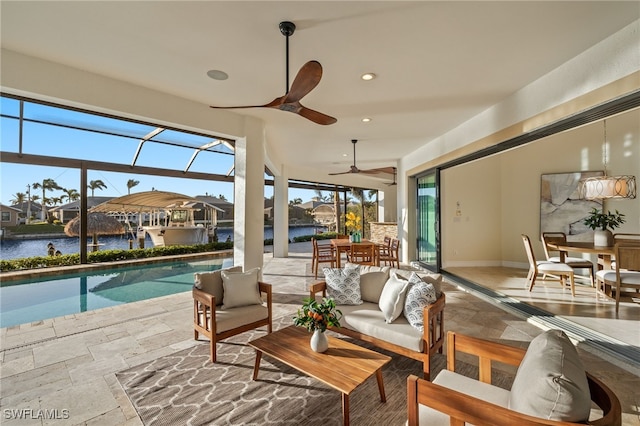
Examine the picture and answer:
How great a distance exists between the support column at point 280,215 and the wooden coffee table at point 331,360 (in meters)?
6.58

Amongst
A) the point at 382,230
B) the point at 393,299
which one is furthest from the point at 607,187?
the point at 382,230

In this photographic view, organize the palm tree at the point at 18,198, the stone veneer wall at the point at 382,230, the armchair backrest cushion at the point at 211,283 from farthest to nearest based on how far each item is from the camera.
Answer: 1. the stone veneer wall at the point at 382,230
2. the palm tree at the point at 18,198
3. the armchair backrest cushion at the point at 211,283

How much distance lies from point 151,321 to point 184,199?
19.5 ft

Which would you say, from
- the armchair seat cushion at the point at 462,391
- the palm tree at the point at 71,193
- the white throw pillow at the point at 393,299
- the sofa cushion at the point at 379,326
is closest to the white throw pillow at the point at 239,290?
the sofa cushion at the point at 379,326

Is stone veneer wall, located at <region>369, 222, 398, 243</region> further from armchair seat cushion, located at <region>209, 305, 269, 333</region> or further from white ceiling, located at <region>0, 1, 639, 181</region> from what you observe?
armchair seat cushion, located at <region>209, 305, 269, 333</region>

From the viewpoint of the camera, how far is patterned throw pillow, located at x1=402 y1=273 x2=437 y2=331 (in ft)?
8.52

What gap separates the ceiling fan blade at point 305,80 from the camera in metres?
2.24

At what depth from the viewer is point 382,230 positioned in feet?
34.1

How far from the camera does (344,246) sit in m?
6.12

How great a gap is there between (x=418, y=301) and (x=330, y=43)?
2556mm

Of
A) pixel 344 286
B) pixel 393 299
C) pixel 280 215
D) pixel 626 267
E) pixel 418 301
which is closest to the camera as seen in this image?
pixel 418 301

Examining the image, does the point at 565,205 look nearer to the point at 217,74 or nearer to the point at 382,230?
the point at 382,230

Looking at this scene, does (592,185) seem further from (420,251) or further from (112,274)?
(112,274)

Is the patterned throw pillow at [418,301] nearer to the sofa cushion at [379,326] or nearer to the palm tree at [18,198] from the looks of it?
the sofa cushion at [379,326]
